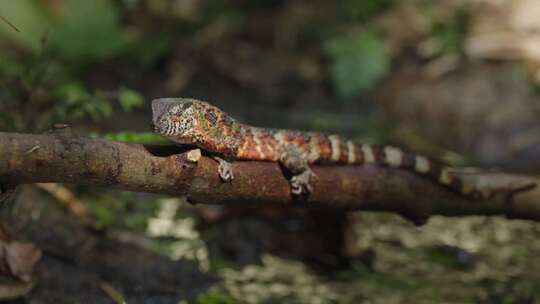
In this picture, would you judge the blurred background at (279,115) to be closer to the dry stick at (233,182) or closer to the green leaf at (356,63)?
the green leaf at (356,63)

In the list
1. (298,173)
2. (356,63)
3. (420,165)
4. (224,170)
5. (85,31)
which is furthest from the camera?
(356,63)

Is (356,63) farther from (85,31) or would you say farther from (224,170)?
(224,170)

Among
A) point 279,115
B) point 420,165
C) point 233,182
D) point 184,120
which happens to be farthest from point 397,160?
point 279,115

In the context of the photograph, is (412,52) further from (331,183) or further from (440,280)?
(331,183)

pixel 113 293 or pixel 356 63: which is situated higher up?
pixel 356 63

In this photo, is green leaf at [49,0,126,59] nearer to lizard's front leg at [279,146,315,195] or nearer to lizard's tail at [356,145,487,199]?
lizard's tail at [356,145,487,199]

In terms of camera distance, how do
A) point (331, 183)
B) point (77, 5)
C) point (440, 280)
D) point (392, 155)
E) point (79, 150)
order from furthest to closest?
point (77, 5) → point (440, 280) → point (392, 155) → point (331, 183) → point (79, 150)

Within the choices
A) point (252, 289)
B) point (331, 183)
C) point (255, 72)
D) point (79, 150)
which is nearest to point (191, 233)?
point (252, 289)
